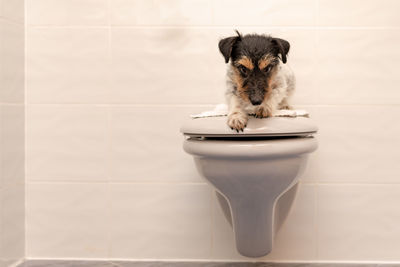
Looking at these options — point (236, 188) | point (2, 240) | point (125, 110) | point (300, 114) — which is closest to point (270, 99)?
point (300, 114)

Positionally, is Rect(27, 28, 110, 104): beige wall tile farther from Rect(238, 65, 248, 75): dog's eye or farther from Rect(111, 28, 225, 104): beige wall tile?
Rect(238, 65, 248, 75): dog's eye

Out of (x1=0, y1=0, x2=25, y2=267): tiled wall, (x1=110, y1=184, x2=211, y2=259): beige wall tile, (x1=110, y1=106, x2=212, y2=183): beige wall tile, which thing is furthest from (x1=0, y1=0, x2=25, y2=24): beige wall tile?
A: (x1=110, y1=184, x2=211, y2=259): beige wall tile

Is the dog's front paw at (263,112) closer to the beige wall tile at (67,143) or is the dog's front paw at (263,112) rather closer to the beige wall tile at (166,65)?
the beige wall tile at (166,65)

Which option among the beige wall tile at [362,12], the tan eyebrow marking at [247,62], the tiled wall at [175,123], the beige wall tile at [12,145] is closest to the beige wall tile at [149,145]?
the tiled wall at [175,123]

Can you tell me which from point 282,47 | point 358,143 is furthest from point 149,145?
point 358,143

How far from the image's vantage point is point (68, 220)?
174cm

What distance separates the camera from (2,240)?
5.13 feet

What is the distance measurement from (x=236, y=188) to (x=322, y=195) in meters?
0.69

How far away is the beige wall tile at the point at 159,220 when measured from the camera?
173cm

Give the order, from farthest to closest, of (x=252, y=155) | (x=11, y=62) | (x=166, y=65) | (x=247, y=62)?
(x=166, y=65)
(x=11, y=62)
(x=247, y=62)
(x=252, y=155)

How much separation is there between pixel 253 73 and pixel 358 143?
2.43 feet

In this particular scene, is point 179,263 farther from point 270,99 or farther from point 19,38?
point 19,38

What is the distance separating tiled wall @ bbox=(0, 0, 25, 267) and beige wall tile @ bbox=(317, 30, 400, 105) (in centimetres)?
130

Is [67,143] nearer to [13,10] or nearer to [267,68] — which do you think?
[13,10]
